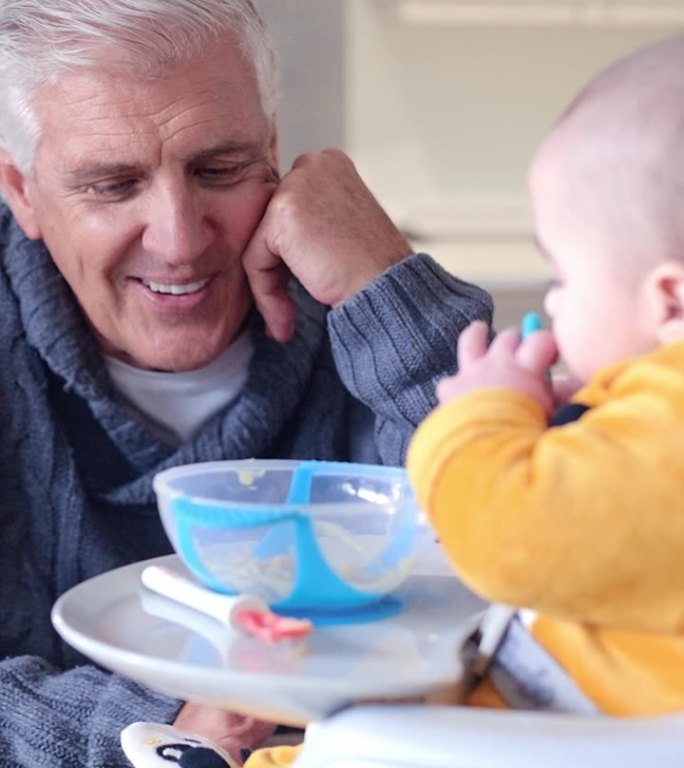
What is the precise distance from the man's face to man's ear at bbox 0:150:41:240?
0.03 m

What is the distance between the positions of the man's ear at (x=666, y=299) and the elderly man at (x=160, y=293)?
1.89ft

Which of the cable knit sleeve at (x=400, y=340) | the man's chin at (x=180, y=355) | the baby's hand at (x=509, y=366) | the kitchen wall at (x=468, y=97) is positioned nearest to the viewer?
the baby's hand at (x=509, y=366)

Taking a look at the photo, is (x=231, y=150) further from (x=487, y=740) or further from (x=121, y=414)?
(x=487, y=740)

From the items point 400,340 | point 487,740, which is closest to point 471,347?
point 487,740

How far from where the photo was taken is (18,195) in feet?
5.00

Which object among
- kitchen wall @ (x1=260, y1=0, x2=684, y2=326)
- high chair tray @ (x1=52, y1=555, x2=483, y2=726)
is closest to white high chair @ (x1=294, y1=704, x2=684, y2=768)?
high chair tray @ (x1=52, y1=555, x2=483, y2=726)

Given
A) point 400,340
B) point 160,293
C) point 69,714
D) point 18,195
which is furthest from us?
point 18,195

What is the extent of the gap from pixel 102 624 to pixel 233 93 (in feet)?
2.42

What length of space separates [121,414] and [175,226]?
0.22 meters

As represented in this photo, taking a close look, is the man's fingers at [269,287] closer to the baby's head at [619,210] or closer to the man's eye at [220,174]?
the man's eye at [220,174]

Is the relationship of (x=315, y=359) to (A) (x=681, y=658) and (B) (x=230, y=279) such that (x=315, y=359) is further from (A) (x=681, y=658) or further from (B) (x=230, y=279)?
(A) (x=681, y=658)

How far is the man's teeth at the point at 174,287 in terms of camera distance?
1.41 m

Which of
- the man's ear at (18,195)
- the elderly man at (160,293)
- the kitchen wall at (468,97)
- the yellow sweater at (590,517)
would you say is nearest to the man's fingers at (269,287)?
the elderly man at (160,293)

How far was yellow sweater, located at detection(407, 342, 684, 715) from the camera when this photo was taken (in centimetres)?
67
